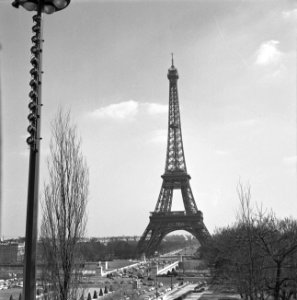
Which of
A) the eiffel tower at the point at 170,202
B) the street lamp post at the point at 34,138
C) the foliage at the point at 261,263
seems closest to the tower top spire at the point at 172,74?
the eiffel tower at the point at 170,202

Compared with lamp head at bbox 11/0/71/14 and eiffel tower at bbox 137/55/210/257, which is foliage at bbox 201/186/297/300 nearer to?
lamp head at bbox 11/0/71/14

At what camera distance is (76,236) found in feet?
40.8

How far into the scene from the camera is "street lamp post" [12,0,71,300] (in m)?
6.04

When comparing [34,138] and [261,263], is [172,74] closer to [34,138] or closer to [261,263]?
[261,263]

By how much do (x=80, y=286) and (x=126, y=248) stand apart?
4010 inches

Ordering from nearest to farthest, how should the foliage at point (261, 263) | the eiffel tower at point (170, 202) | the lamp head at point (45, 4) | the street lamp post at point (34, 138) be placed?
the street lamp post at point (34, 138), the lamp head at point (45, 4), the foliage at point (261, 263), the eiffel tower at point (170, 202)

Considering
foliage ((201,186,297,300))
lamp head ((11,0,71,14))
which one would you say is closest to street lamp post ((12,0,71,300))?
lamp head ((11,0,71,14))

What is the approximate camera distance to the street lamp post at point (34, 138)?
6.04 metres

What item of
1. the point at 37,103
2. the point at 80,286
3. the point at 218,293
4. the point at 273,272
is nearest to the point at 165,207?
the point at 218,293

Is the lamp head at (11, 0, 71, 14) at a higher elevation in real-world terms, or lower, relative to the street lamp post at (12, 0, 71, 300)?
higher

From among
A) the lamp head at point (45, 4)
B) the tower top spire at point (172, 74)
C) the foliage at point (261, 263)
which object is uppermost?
the tower top spire at point (172, 74)

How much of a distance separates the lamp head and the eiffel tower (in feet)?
226

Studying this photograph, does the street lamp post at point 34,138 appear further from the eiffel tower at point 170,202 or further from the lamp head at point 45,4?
the eiffel tower at point 170,202

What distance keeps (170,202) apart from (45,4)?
7208cm
